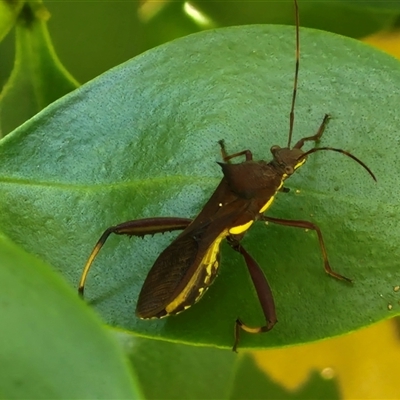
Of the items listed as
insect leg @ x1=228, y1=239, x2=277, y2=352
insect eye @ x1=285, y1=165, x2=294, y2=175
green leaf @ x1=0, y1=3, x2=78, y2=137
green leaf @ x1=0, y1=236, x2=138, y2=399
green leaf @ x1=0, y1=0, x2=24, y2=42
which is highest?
green leaf @ x1=0, y1=0, x2=24, y2=42

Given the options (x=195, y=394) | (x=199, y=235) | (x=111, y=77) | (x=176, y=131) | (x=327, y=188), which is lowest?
(x=195, y=394)

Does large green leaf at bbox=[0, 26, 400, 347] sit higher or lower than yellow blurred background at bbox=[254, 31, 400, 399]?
higher

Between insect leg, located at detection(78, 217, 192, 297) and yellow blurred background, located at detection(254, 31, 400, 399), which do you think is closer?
insect leg, located at detection(78, 217, 192, 297)

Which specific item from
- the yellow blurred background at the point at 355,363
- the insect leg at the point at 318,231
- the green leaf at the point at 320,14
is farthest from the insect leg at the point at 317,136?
the yellow blurred background at the point at 355,363

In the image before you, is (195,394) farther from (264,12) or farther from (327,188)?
(264,12)

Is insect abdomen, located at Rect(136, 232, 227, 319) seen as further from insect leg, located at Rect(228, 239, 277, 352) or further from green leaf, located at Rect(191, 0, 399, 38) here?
green leaf, located at Rect(191, 0, 399, 38)

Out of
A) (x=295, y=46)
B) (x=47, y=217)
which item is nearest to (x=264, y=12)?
(x=295, y=46)

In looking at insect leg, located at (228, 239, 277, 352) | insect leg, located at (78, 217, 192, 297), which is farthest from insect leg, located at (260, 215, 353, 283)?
insect leg, located at (78, 217, 192, 297)
